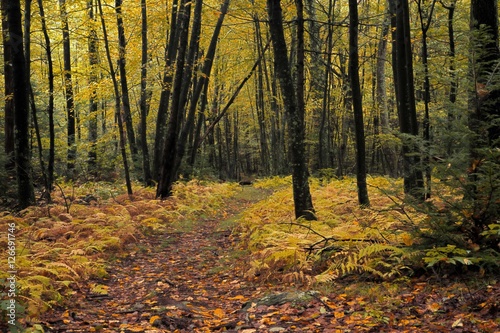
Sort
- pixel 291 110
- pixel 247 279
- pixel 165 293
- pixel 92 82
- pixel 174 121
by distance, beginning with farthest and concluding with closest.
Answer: pixel 92 82, pixel 174 121, pixel 291 110, pixel 247 279, pixel 165 293

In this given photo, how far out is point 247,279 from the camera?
6227mm

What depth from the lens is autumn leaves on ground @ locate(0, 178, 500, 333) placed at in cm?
399

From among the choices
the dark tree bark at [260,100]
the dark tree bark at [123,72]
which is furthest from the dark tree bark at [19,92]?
the dark tree bark at [260,100]

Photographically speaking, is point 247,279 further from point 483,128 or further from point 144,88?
point 144,88

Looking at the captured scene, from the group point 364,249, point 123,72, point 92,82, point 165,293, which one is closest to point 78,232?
point 165,293

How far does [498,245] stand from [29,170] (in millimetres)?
10158

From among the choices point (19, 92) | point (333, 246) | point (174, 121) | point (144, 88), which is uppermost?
point (144, 88)

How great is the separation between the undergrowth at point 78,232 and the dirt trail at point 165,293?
0.27m

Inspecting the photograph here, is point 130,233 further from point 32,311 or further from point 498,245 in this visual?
point 498,245

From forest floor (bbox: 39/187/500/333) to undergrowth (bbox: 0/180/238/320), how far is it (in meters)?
0.28

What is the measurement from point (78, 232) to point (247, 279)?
4.27m

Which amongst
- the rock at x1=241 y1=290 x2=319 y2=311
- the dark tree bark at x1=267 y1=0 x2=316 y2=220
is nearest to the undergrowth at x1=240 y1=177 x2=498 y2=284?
the rock at x1=241 y1=290 x2=319 y2=311

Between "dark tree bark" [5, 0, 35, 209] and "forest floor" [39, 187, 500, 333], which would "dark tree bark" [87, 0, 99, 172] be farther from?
"forest floor" [39, 187, 500, 333]

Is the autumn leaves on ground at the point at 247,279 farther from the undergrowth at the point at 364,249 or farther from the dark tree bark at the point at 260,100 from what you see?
the dark tree bark at the point at 260,100
